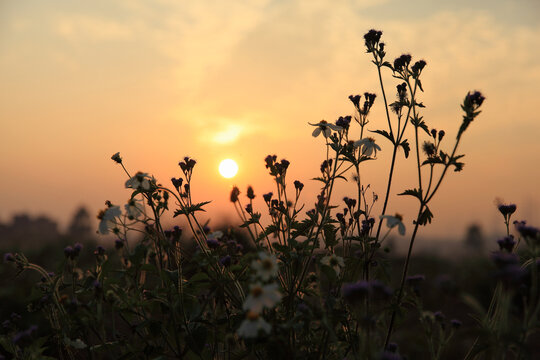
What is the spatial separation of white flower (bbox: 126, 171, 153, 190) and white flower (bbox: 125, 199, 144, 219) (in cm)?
26

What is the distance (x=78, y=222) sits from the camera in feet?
124

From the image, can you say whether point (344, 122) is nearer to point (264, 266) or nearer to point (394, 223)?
point (394, 223)

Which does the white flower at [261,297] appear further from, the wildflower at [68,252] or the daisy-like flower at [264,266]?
the wildflower at [68,252]

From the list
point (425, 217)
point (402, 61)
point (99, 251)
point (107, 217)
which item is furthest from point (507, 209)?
point (99, 251)

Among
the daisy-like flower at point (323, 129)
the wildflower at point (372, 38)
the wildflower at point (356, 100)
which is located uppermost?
the wildflower at point (372, 38)

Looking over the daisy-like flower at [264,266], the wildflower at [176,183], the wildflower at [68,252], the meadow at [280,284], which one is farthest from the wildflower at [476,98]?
the wildflower at [68,252]

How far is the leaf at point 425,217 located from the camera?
3.13m

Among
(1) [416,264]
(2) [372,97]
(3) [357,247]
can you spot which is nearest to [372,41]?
(2) [372,97]

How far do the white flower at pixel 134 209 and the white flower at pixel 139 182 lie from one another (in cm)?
26

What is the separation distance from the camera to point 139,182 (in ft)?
10.1

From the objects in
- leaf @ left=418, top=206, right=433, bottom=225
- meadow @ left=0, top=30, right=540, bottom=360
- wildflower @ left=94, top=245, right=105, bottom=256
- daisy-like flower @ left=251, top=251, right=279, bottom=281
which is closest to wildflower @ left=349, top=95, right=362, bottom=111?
meadow @ left=0, top=30, right=540, bottom=360

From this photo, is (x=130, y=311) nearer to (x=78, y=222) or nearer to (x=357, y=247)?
(x=357, y=247)

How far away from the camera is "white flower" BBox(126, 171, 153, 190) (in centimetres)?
305

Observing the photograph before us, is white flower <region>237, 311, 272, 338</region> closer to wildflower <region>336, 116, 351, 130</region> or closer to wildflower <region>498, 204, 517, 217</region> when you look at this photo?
wildflower <region>336, 116, 351, 130</region>
